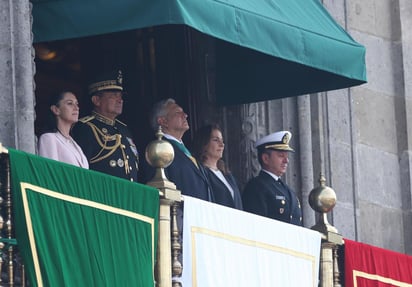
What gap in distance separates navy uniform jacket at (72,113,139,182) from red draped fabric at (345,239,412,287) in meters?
2.39

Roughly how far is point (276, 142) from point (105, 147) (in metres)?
2.32

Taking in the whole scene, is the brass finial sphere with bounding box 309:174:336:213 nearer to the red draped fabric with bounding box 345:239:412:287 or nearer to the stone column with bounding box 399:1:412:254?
the red draped fabric with bounding box 345:239:412:287

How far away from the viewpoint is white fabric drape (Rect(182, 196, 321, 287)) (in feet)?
59.3

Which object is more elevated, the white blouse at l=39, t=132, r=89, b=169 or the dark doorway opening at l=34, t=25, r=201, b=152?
the dark doorway opening at l=34, t=25, r=201, b=152

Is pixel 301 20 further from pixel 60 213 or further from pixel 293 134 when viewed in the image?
pixel 60 213

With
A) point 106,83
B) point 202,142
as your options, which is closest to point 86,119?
point 106,83

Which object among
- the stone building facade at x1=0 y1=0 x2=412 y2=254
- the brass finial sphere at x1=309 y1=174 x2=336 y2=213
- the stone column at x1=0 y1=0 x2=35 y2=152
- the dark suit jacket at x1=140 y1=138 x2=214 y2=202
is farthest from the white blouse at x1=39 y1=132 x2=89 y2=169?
the stone building facade at x1=0 y1=0 x2=412 y2=254

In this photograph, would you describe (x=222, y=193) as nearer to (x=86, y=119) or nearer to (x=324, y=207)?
(x=324, y=207)

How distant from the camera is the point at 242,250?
18641mm

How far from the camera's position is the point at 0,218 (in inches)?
639

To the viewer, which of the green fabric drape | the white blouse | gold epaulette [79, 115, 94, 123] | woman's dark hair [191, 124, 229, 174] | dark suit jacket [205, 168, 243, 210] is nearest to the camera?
the green fabric drape

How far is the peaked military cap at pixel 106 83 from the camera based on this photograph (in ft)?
62.5

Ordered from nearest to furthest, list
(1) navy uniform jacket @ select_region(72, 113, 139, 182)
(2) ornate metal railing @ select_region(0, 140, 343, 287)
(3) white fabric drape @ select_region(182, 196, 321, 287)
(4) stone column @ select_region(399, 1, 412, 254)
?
(2) ornate metal railing @ select_region(0, 140, 343, 287)
(3) white fabric drape @ select_region(182, 196, 321, 287)
(1) navy uniform jacket @ select_region(72, 113, 139, 182)
(4) stone column @ select_region(399, 1, 412, 254)

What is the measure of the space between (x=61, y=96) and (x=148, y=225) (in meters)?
1.49
